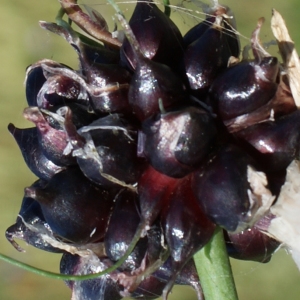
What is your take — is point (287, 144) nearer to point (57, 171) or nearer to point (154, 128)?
point (154, 128)

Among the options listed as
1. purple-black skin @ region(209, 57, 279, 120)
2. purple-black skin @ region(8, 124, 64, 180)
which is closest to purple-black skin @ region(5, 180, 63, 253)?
purple-black skin @ region(8, 124, 64, 180)

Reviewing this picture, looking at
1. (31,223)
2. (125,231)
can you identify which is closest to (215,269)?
(125,231)

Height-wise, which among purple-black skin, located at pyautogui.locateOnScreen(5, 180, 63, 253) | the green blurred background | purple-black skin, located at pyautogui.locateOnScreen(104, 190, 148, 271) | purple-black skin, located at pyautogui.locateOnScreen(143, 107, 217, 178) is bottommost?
the green blurred background

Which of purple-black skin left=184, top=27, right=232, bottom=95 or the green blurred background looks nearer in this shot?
purple-black skin left=184, top=27, right=232, bottom=95

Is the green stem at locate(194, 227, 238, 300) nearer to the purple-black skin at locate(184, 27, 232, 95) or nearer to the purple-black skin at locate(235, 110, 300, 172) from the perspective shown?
the purple-black skin at locate(235, 110, 300, 172)

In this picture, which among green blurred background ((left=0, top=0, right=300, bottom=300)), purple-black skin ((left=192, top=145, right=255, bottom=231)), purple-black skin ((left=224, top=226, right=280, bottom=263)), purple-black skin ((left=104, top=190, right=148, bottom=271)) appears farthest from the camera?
green blurred background ((left=0, top=0, right=300, bottom=300))

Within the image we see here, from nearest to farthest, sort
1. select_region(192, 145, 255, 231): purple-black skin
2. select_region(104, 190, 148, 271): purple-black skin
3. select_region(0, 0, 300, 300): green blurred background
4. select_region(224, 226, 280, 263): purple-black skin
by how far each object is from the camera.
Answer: select_region(192, 145, 255, 231): purple-black skin, select_region(104, 190, 148, 271): purple-black skin, select_region(224, 226, 280, 263): purple-black skin, select_region(0, 0, 300, 300): green blurred background
